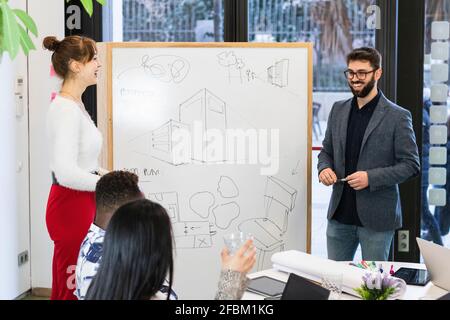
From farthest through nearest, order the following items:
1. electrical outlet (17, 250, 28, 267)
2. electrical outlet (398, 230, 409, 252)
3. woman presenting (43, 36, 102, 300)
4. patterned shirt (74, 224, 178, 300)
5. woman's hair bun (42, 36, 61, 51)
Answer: electrical outlet (17, 250, 28, 267) < electrical outlet (398, 230, 409, 252) < woman's hair bun (42, 36, 61, 51) < woman presenting (43, 36, 102, 300) < patterned shirt (74, 224, 178, 300)

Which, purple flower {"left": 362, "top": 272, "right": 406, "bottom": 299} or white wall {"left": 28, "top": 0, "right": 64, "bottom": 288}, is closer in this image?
purple flower {"left": 362, "top": 272, "right": 406, "bottom": 299}

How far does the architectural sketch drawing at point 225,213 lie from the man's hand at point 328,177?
0.50 meters

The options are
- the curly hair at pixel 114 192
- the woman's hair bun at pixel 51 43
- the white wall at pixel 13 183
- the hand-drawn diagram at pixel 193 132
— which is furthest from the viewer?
the white wall at pixel 13 183

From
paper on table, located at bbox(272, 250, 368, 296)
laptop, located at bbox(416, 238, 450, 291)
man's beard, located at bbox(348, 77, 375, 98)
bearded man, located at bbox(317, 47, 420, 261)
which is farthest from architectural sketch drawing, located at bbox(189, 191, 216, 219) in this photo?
laptop, located at bbox(416, 238, 450, 291)

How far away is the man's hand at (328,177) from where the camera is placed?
3.44m

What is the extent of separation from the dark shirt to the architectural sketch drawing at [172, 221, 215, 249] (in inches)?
26.2

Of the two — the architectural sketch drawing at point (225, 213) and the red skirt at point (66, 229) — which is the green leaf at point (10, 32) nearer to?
the red skirt at point (66, 229)

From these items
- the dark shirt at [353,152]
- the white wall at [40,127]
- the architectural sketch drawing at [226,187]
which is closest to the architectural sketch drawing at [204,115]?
the architectural sketch drawing at [226,187]

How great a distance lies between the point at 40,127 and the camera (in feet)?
14.4

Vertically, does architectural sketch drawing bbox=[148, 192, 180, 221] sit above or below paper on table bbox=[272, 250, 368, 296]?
above

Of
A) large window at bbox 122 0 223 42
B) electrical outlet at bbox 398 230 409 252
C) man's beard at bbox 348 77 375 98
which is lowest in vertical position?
electrical outlet at bbox 398 230 409 252

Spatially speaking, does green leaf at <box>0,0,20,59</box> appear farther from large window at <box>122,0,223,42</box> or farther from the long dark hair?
large window at <box>122,0,223,42</box>

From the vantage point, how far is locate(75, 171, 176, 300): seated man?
7.56 feet
